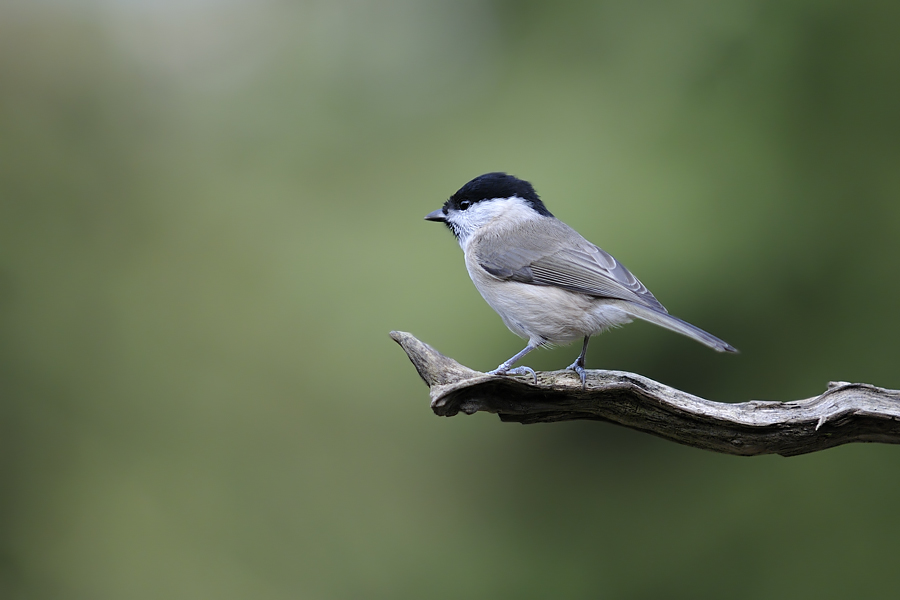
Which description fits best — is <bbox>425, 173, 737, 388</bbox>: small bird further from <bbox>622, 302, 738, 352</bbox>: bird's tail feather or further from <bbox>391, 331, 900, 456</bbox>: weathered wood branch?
<bbox>391, 331, 900, 456</bbox>: weathered wood branch

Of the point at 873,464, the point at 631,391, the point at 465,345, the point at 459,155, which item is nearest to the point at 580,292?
the point at 631,391

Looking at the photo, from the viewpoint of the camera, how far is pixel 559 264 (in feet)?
7.11

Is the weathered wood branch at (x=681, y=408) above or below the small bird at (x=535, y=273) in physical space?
below

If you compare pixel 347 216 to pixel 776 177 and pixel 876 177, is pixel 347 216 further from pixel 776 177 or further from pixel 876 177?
pixel 876 177

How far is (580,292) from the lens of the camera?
205 centimetres

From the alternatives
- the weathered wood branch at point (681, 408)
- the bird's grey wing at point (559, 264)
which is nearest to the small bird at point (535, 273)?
the bird's grey wing at point (559, 264)

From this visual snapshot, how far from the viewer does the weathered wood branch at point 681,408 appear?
1664 mm

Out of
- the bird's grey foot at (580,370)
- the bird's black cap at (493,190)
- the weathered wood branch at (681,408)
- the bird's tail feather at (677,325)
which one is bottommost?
the weathered wood branch at (681,408)

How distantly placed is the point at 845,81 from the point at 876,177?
504 millimetres

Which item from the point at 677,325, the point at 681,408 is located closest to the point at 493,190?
the point at 677,325

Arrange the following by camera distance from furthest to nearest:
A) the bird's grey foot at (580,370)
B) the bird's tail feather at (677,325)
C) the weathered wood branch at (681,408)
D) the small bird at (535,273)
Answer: the small bird at (535,273) → the bird's grey foot at (580,370) → the weathered wood branch at (681,408) → the bird's tail feather at (677,325)

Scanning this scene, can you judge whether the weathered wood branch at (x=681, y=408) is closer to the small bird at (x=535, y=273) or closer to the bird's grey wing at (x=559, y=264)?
the small bird at (x=535, y=273)

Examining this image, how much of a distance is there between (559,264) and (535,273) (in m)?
0.09

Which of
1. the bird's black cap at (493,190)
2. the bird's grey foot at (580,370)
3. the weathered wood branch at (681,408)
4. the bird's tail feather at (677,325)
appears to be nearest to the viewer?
the bird's tail feather at (677,325)
